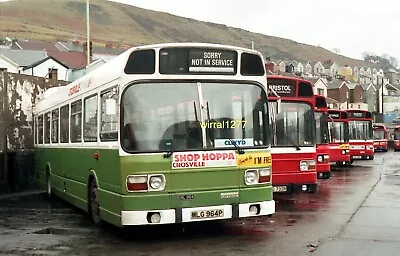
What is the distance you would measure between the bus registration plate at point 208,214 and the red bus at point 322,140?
9372 millimetres

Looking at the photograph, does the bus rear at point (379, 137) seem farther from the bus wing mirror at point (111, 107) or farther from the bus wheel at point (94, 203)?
the bus wing mirror at point (111, 107)

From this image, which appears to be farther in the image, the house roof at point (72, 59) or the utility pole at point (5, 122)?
the house roof at point (72, 59)

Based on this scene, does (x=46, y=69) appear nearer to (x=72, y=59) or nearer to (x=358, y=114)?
(x=72, y=59)

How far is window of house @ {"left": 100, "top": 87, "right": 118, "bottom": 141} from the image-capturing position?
9.25m

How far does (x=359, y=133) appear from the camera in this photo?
3666 cm

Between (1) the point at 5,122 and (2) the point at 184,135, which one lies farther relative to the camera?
(1) the point at 5,122

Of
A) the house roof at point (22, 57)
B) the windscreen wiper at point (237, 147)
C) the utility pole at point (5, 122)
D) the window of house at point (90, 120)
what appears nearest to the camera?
the windscreen wiper at point (237, 147)

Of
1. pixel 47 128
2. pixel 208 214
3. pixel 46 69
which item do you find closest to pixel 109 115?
pixel 208 214

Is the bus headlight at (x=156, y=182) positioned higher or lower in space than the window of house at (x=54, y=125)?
lower

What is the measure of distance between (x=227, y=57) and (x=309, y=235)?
327 cm

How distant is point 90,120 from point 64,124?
2.87 meters

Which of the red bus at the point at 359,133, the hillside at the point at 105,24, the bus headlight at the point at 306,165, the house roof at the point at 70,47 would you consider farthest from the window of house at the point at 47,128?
the hillside at the point at 105,24

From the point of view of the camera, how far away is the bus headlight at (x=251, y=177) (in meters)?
9.52

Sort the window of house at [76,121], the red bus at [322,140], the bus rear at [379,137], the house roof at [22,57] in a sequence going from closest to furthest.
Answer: the window of house at [76,121]
the red bus at [322,140]
the bus rear at [379,137]
the house roof at [22,57]
